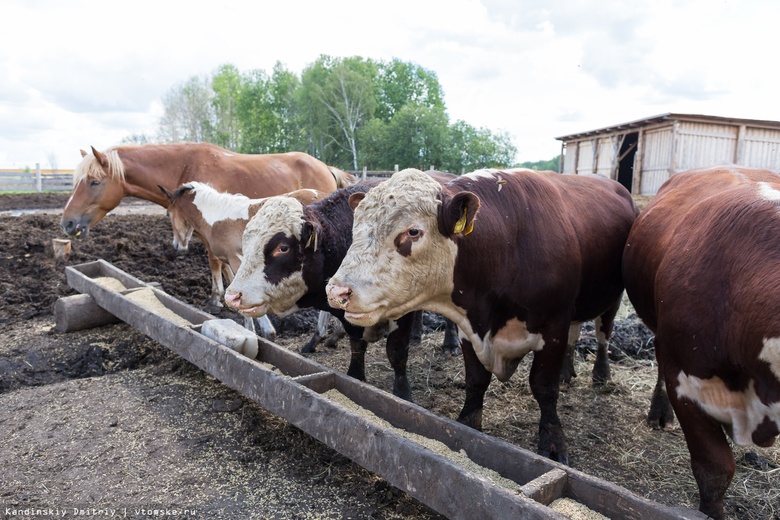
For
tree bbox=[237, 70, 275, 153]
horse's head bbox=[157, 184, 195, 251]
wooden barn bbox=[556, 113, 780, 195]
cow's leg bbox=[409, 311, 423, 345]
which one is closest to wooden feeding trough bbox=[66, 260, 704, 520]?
cow's leg bbox=[409, 311, 423, 345]

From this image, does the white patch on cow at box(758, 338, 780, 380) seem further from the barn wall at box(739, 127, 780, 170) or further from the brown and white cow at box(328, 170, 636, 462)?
the barn wall at box(739, 127, 780, 170)

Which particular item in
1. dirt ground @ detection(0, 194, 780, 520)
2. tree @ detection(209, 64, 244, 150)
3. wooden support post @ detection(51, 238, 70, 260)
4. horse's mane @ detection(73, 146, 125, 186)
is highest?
tree @ detection(209, 64, 244, 150)

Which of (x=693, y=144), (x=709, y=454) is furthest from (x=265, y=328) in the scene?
(x=693, y=144)

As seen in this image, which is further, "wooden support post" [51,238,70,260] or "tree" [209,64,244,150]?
"tree" [209,64,244,150]

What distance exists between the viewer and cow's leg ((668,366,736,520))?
86.2 inches

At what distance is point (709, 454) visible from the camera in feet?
7.24

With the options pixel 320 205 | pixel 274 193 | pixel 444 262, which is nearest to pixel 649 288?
pixel 444 262

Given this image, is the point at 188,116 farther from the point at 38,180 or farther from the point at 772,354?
the point at 772,354

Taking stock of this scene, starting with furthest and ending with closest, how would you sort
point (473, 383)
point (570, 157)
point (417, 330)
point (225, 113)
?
point (225, 113)
point (570, 157)
point (417, 330)
point (473, 383)

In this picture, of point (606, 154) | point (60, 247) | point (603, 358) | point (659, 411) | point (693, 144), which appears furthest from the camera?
point (606, 154)

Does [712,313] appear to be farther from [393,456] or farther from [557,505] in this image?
[393,456]

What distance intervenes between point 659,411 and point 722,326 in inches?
83.9

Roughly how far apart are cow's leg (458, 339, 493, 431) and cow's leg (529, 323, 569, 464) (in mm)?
311

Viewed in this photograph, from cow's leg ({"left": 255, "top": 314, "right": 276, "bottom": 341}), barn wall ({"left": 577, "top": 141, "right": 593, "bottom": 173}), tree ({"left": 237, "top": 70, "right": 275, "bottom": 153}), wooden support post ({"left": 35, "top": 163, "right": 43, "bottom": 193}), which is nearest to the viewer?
cow's leg ({"left": 255, "top": 314, "right": 276, "bottom": 341})
